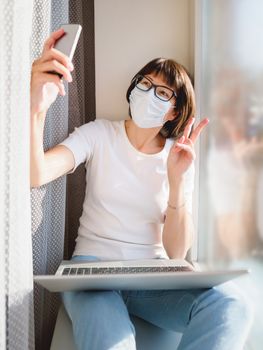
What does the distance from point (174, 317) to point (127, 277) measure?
9.8 inches

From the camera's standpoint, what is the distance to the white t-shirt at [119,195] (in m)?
1.16

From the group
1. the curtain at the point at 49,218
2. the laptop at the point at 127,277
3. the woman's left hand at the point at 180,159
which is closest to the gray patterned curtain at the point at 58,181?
the curtain at the point at 49,218

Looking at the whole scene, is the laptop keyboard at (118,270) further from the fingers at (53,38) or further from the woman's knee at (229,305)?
the fingers at (53,38)

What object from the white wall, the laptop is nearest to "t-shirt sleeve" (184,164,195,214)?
the laptop

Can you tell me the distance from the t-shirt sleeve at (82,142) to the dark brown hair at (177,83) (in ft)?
0.55

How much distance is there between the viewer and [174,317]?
3.25 feet

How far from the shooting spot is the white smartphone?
0.80 metres

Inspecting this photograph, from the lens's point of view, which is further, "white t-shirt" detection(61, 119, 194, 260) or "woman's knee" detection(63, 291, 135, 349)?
"white t-shirt" detection(61, 119, 194, 260)

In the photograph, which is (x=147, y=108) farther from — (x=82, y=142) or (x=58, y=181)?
(x=58, y=181)

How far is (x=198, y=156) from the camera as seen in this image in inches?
57.3

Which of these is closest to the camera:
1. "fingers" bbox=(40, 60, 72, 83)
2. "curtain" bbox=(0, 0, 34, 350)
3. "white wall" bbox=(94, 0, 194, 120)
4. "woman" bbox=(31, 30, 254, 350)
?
"curtain" bbox=(0, 0, 34, 350)

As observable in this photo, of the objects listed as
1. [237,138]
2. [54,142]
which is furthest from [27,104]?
[237,138]

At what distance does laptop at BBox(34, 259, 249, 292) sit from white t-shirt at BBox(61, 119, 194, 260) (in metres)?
0.14

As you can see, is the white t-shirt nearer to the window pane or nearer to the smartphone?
the window pane
